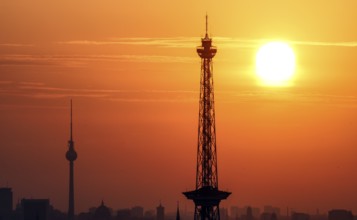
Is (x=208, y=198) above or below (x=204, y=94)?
below

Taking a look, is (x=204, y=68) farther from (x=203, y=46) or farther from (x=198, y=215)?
(x=198, y=215)

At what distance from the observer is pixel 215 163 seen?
542ft

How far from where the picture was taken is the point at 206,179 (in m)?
166

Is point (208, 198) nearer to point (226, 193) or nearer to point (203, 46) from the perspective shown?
point (226, 193)

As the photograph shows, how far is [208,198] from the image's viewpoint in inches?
6575

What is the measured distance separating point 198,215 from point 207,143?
9.12m

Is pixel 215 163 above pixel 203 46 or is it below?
below

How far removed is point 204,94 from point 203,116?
2.50m

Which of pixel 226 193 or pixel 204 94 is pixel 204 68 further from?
pixel 226 193

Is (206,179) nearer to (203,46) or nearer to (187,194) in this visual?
(187,194)

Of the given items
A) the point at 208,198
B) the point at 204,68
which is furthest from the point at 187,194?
the point at 204,68

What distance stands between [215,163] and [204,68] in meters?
9.70

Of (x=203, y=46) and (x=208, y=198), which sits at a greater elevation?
(x=203, y=46)

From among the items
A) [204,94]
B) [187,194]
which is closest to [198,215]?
[187,194]
